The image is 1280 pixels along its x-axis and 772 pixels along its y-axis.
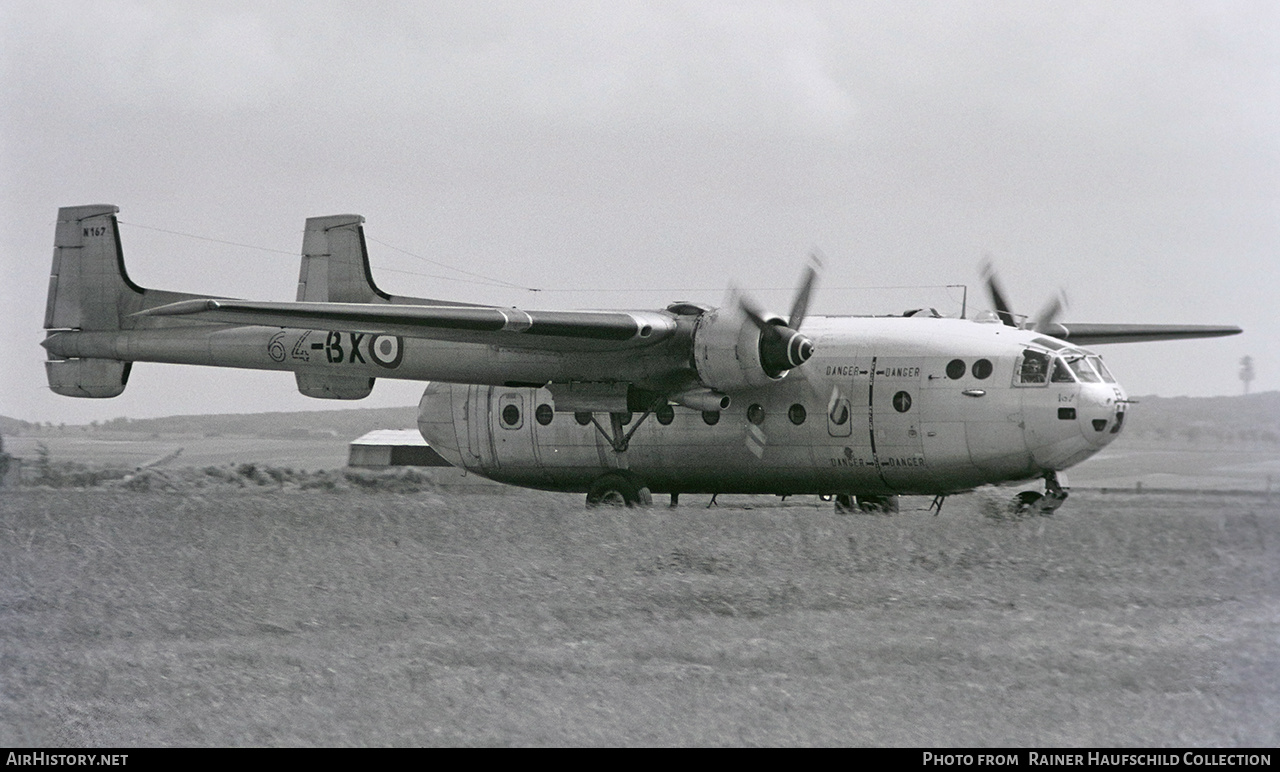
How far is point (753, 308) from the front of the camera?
20.3 meters

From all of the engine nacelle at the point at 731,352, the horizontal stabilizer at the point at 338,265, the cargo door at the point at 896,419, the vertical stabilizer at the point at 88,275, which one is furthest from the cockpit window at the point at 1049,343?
the vertical stabilizer at the point at 88,275

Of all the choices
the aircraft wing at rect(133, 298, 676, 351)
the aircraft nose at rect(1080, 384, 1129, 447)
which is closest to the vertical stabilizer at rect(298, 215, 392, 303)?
the aircraft wing at rect(133, 298, 676, 351)

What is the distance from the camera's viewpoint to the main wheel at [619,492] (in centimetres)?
2220

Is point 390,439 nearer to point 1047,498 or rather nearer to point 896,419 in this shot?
point 896,419

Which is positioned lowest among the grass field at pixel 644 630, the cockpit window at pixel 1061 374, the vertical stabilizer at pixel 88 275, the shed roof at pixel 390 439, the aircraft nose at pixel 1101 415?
the grass field at pixel 644 630

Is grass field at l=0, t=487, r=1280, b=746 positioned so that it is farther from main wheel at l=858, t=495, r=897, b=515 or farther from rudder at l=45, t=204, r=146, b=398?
rudder at l=45, t=204, r=146, b=398

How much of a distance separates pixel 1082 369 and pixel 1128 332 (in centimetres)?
590

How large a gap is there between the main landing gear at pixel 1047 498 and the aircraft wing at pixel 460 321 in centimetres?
615

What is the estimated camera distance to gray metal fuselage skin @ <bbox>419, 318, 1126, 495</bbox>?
19.1m

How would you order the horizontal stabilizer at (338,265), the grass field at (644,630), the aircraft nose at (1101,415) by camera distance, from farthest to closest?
the horizontal stabilizer at (338,265) → the aircraft nose at (1101,415) → the grass field at (644,630)

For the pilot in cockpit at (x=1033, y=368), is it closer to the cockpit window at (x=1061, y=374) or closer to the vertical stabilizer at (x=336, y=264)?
the cockpit window at (x=1061, y=374)

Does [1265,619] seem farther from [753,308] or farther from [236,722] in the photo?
[753,308]

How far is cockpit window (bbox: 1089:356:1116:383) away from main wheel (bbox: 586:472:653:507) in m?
7.71

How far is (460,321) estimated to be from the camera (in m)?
19.3
